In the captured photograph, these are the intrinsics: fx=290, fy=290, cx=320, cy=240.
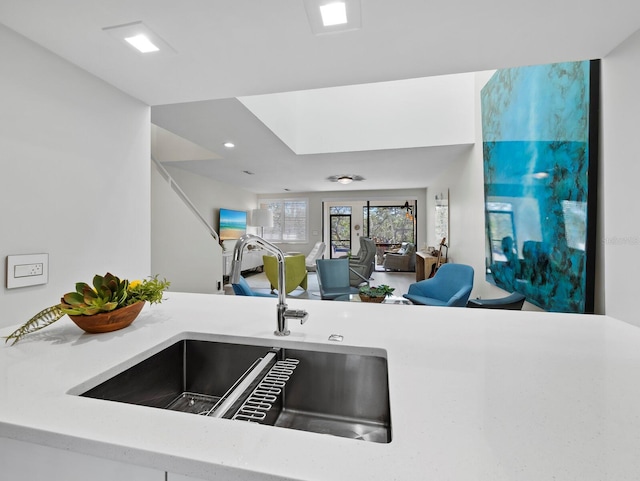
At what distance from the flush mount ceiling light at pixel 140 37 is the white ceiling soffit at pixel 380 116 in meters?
2.16

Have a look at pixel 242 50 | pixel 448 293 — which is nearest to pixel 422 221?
pixel 448 293

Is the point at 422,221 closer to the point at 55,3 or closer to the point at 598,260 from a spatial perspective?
the point at 598,260

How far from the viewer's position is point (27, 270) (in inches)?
42.4

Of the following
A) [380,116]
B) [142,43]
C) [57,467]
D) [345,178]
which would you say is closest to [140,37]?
[142,43]

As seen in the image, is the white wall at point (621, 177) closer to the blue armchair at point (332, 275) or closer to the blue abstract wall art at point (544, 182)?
the blue abstract wall art at point (544, 182)

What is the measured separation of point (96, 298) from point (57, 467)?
561mm

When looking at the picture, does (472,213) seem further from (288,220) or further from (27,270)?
(288,220)

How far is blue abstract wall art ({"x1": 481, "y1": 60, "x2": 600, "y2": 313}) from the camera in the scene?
4.55 feet

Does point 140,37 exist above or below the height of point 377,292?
above

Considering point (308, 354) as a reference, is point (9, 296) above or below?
above

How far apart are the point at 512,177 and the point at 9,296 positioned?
3.03m

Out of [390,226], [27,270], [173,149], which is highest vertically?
[173,149]

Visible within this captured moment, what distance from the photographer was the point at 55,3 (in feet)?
3.01

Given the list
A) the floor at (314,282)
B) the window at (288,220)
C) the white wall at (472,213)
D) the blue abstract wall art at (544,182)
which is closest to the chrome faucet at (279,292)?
the blue abstract wall art at (544,182)
